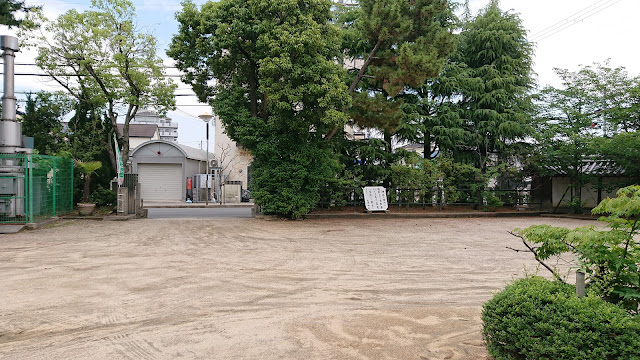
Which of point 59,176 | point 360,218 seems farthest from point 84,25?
point 360,218

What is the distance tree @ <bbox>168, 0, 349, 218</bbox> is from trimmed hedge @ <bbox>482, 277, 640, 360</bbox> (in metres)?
9.83

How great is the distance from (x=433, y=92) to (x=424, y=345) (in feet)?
55.9

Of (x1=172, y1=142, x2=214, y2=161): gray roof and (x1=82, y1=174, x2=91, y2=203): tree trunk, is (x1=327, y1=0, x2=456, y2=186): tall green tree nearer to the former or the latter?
(x1=82, y1=174, x2=91, y2=203): tree trunk

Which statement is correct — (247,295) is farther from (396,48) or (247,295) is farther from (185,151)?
(185,151)

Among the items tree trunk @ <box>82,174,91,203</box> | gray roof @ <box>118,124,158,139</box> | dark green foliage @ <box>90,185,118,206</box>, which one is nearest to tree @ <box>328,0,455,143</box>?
dark green foliage @ <box>90,185,118,206</box>

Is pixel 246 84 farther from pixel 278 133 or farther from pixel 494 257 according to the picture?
pixel 494 257

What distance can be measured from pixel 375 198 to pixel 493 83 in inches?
324

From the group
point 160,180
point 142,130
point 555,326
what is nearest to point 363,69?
point 555,326

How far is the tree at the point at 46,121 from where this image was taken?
1456 cm

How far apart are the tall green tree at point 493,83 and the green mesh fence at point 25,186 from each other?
16.8 metres

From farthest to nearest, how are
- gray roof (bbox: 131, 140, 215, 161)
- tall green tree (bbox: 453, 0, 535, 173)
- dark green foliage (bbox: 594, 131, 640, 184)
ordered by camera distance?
gray roof (bbox: 131, 140, 215, 161) < tall green tree (bbox: 453, 0, 535, 173) < dark green foliage (bbox: 594, 131, 640, 184)

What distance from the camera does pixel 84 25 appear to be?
14078 millimetres

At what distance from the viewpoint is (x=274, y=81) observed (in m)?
12.7

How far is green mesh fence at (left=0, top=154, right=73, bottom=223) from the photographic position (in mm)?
11328
